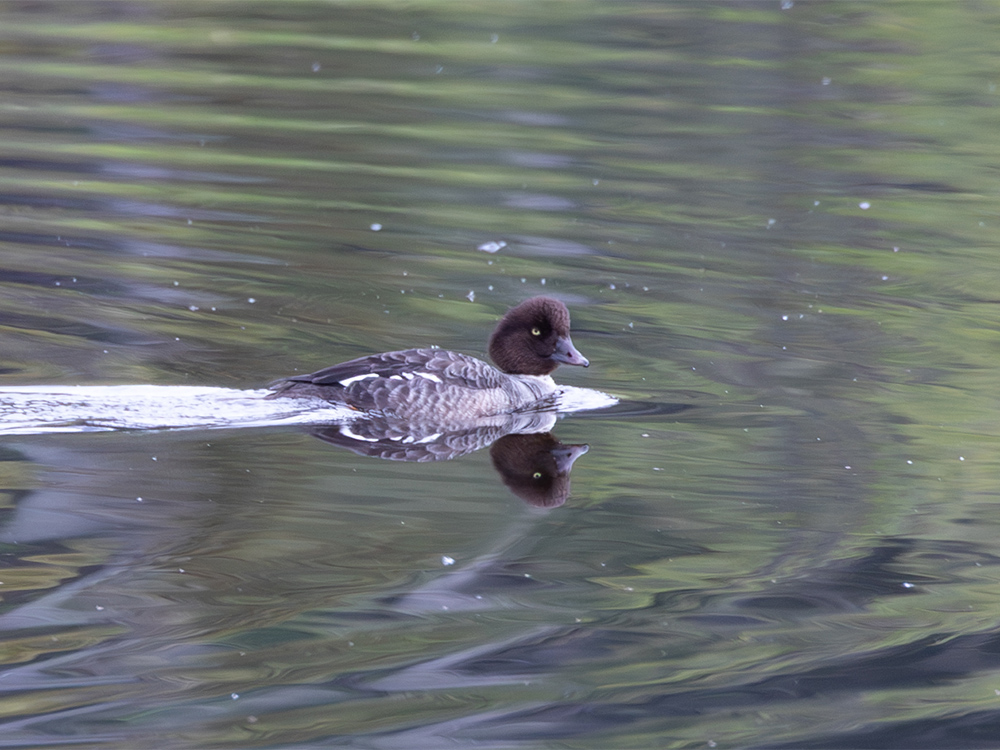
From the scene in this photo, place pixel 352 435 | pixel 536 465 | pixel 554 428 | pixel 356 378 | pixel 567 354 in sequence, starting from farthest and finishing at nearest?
pixel 567 354 < pixel 554 428 < pixel 356 378 < pixel 352 435 < pixel 536 465

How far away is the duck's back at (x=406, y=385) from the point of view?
745 cm

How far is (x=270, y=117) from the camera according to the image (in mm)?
15016

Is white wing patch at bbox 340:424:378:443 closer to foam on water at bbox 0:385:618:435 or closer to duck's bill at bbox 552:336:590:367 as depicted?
foam on water at bbox 0:385:618:435

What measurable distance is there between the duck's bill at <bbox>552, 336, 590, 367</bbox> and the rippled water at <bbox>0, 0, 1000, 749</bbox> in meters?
0.26

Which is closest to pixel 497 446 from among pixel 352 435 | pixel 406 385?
pixel 406 385

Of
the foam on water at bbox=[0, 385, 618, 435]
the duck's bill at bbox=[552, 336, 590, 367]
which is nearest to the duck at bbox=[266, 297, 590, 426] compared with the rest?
the duck's bill at bbox=[552, 336, 590, 367]

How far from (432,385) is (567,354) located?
100 centimetres

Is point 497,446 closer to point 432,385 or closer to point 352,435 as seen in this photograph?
point 432,385

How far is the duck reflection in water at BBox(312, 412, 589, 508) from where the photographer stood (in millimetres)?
6727

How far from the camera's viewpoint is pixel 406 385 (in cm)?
748

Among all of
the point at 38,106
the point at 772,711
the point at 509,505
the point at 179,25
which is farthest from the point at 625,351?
the point at 179,25

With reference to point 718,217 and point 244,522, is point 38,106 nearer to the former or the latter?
point 718,217

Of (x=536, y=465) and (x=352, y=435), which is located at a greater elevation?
(x=352, y=435)

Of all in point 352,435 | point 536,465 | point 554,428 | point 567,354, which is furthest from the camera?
point 567,354
